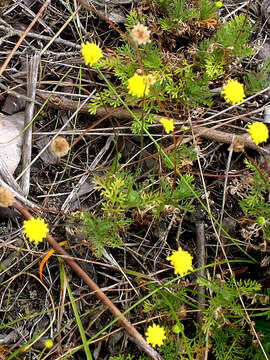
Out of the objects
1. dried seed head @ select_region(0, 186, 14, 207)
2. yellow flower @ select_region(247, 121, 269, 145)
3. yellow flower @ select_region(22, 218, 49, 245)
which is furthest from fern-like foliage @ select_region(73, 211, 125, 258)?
yellow flower @ select_region(247, 121, 269, 145)

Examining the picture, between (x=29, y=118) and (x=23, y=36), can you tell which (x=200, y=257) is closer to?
(x=29, y=118)

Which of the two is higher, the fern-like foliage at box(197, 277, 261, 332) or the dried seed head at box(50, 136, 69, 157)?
the dried seed head at box(50, 136, 69, 157)

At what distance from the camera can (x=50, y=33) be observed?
2.61 metres

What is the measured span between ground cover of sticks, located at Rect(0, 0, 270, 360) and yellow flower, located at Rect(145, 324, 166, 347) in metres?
0.02

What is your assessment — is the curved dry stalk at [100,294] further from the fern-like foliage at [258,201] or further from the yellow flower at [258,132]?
the yellow flower at [258,132]

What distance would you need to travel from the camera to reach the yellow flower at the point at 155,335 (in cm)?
199

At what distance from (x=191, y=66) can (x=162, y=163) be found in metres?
0.66

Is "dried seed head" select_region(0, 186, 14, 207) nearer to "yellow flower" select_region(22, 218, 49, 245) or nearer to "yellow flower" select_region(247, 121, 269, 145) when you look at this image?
"yellow flower" select_region(22, 218, 49, 245)

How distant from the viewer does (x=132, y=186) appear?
2457 mm

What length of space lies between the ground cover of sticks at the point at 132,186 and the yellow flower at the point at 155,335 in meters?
0.02

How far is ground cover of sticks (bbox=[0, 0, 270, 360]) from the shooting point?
2176 millimetres

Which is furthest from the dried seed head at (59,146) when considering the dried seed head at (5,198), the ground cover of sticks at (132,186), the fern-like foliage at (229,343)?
the fern-like foliage at (229,343)

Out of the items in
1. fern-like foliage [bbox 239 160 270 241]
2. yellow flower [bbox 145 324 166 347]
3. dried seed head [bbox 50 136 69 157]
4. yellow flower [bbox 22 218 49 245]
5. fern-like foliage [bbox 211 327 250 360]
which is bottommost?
fern-like foliage [bbox 211 327 250 360]

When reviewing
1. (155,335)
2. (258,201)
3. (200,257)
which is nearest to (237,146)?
(258,201)
